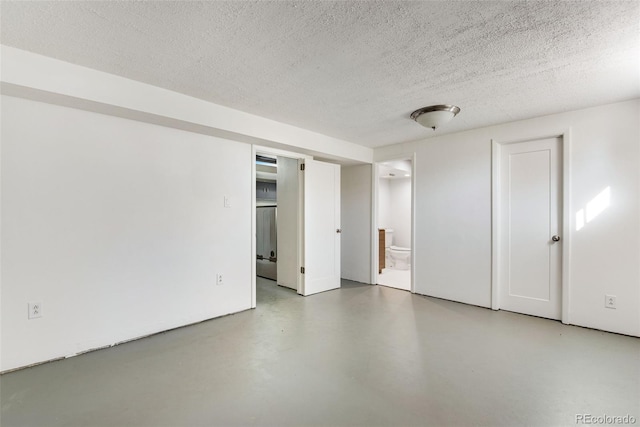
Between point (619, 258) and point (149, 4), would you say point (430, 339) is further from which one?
point (149, 4)

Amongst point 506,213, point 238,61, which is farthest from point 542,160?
point 238,61

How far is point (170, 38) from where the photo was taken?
70.8 inches

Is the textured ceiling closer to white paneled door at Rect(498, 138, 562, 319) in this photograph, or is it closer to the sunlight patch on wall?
white paneled door at Rect(498, 138, 562, 319)

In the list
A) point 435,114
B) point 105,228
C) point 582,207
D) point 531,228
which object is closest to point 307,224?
point 435,114

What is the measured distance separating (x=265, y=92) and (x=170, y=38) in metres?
0.90

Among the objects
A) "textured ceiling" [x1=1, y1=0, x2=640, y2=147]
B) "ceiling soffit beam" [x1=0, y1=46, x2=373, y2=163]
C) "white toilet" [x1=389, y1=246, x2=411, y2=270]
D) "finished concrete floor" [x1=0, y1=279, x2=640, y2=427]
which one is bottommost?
"finished concrete floor" [x1=0, y1=279, x2=640, y2=427]

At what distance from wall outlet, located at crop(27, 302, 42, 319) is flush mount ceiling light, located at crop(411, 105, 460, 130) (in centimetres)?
368

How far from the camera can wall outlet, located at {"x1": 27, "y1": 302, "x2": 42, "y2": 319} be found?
7.04ft

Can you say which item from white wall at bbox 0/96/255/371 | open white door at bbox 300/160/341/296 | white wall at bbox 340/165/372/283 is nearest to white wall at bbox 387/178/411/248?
white wall at bbox 340/165/372/283

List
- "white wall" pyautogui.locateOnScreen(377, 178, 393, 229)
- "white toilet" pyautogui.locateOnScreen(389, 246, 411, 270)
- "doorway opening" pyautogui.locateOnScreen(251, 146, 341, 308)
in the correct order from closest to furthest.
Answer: "doorway opening" pyautogui.locateOnScreen(251, 146, 341, 308)
"white toilet" pyautogui.locateOnScreen(389, 246, 411, 270)
"white wall" pyautogui.locateOnScreen(377, 178, 393, 229)

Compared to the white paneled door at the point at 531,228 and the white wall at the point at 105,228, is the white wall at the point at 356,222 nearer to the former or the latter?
the white paneled door at the point at 531,228

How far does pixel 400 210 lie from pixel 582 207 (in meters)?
4.34

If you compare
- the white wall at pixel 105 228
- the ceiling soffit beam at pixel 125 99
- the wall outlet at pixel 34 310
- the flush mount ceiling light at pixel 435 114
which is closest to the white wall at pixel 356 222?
the ceiling soffit beam at pixel 125 99

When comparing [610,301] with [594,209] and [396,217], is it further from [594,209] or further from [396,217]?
[396,217]
